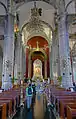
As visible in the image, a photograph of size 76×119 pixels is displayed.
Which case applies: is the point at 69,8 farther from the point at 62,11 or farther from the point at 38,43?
the point at 38,43

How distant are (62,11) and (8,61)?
7.09 meters

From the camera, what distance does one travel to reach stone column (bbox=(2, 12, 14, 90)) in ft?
40.6

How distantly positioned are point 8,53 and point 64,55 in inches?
202

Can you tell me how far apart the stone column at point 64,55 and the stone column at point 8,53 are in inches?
181

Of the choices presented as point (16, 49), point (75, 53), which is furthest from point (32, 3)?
point (75, 53)

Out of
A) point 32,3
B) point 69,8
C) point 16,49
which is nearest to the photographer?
point 69,8

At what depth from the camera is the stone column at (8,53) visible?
1238 centimetres

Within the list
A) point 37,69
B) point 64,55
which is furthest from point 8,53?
point 37,69

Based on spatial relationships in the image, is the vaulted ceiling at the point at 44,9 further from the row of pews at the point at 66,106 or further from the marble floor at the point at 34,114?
the row of pews at the point at 66,106

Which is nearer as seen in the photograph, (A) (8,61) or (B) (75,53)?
(A) (8,61)

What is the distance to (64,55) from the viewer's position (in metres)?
12.7

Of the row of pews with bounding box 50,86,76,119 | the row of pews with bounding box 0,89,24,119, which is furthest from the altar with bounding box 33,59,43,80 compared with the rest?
the row of pews with bounding box 50,86,76,119

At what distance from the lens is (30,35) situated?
26.5 meters

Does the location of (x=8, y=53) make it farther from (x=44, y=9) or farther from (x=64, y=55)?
(x=44, y=9)
